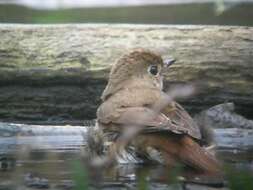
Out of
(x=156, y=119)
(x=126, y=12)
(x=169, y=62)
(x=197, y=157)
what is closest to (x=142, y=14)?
(x=126, y=12)

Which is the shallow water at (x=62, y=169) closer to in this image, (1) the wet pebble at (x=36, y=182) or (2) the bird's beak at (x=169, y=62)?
(1) the wet pebble at (x=36, y=182)

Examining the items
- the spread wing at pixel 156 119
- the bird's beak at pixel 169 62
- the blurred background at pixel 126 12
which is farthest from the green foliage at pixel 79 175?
the blurred background at pixel 126 12

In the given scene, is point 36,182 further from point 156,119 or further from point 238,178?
point 238,178

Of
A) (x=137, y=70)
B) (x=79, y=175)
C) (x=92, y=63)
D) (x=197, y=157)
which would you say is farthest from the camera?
(x=92, y=63)

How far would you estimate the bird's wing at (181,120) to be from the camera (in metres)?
6.47

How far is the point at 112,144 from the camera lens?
21.2ft

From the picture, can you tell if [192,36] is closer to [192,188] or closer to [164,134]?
[164,134]

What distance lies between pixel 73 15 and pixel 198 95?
5.91 m

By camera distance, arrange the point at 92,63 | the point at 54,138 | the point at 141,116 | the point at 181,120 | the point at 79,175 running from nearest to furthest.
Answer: the point at 79,175 < the point at 141,116 < the point at 181,120 < the point at 54,138 < the point at 92,63

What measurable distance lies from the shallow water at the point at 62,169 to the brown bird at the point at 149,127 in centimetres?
9

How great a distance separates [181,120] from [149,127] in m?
0.42

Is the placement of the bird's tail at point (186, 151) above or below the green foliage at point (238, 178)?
above

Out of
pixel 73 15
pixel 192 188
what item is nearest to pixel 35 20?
pixel 73 15

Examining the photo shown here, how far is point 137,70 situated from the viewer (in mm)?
7461
